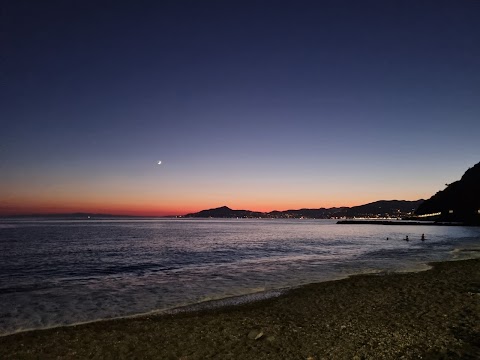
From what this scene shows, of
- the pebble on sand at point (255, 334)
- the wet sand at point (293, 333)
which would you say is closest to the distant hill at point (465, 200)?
the wet sand at point (293, 333)

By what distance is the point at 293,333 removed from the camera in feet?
37.4

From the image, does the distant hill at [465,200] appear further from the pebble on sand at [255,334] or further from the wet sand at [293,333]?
the pebble on sand at [255,334]

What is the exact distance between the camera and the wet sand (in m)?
9.68

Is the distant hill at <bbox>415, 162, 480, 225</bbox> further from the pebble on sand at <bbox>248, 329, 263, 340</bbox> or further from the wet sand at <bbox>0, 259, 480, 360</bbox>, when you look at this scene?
the pebble on sand at <bbox>248, 329, 263, 340</bbox>

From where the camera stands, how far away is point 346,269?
28453 mm

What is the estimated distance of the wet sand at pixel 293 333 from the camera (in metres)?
9.68

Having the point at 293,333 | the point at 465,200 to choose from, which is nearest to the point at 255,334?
the point at 293,333

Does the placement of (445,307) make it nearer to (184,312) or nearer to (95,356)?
(184,312)

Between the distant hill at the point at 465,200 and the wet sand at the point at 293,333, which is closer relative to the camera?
the wet sand at the point at 293,333

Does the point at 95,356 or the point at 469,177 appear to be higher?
the point at 469,177

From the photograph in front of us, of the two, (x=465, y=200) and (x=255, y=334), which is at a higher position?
(x=465, y=200)

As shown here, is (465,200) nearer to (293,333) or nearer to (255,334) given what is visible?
(293,333)

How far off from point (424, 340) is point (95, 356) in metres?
10.1

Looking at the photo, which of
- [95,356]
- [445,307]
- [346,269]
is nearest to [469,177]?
[346,269]
